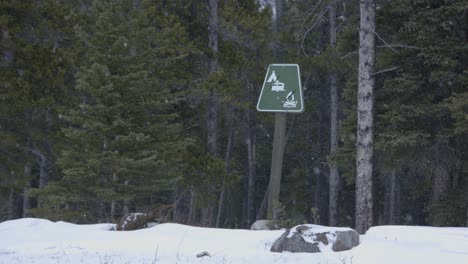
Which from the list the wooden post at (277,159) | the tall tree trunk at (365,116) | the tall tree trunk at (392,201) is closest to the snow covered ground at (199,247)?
the wooden post at (277,159)

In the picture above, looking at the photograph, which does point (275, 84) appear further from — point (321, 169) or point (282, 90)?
point (321, 169)

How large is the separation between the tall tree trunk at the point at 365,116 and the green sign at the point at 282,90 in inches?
100

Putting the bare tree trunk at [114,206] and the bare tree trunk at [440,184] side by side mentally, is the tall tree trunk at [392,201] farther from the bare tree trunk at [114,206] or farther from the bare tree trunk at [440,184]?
the bare tree trunk at [114,206]

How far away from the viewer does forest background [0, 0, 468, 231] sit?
1289cm

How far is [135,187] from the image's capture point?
13.6 metres

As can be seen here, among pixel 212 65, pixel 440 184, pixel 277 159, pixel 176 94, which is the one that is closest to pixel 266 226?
pixel 277 159

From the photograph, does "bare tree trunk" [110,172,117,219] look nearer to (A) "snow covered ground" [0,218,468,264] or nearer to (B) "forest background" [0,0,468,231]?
(B) "forest background" [0,0,468,231]

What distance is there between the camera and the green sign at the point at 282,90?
9766 millimetres

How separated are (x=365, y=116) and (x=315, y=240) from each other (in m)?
5.03

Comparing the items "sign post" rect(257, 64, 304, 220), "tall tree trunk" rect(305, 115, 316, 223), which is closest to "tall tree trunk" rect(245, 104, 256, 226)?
"tall tree trunk" rect(305, 115, 316, 223)

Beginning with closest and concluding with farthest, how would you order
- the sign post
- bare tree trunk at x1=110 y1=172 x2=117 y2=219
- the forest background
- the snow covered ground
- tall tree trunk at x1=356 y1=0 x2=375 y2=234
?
the snow covered ground, the sign post, tall tree trunk at x1=356 y1=0 x2=375 y2=234, the forest background, bare tree trunk at x1=110 y1=172 x2=117 y2=219

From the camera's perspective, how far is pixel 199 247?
25.1 feet

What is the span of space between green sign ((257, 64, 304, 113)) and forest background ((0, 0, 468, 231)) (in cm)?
195

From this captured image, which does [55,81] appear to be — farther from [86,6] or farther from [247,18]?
[247,18]
